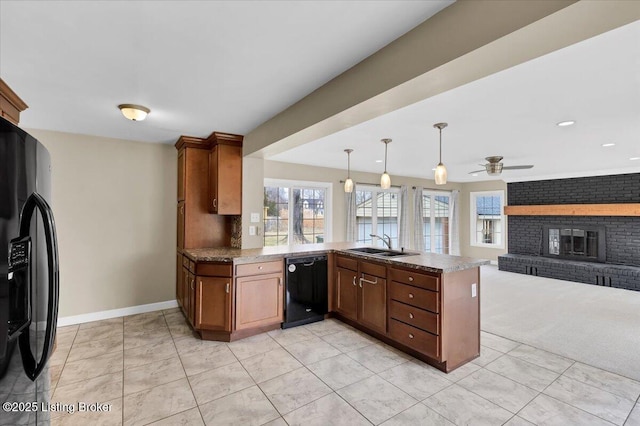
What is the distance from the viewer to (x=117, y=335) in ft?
11.0

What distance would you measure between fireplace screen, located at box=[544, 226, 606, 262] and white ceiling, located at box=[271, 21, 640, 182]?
1.45m

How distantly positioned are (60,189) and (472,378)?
4.83 metres

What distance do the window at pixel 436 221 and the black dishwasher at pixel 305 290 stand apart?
17.0 ft

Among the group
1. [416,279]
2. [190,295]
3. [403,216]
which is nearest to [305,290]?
[190,295]

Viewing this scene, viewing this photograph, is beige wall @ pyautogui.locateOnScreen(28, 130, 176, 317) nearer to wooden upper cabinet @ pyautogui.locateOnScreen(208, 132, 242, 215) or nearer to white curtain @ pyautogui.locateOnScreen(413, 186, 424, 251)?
wooden upper cabinet @ pyautogui.locateOnScreen(208, 132, 242, 215)

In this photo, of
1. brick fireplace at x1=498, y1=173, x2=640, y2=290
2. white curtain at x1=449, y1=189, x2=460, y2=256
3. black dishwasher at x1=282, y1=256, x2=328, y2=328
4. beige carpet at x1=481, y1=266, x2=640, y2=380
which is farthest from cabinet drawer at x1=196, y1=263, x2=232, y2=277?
white curtain at x1=449, y1=189, x2=460, y2=256

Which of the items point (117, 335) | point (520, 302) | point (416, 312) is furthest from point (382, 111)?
point (520, 302)

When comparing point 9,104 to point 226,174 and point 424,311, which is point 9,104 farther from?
point 424,311

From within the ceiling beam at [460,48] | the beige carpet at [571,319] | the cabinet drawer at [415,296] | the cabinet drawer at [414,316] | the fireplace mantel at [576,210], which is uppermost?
the ceiling beam at [460,48]

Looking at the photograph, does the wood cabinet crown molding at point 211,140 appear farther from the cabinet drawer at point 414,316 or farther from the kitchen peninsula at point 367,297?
the cabinet drawer at point 414,316

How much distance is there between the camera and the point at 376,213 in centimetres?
715

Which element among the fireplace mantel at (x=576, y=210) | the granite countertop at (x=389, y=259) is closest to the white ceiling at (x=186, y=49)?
the granite countertop at (x=389, y=259)

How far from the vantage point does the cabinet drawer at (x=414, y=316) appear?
2555 millimetres

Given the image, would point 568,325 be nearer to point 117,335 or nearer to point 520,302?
point 520,302
